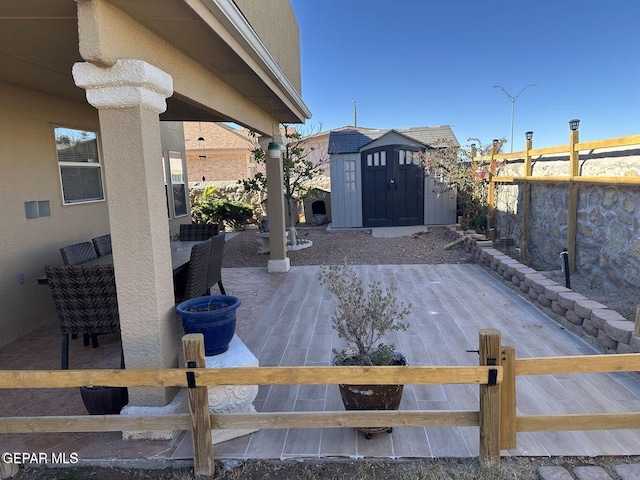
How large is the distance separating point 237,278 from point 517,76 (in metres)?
13.0

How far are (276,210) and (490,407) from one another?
4845mm

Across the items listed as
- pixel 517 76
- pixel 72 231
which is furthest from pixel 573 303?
pixel 517 76

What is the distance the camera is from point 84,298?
2953mm

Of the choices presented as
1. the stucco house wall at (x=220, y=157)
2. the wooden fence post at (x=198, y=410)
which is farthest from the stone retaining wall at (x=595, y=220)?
the stucco house wall at (x=220, y=157)

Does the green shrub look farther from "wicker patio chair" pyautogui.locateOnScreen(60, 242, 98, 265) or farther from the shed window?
"wicker patio chair" pyautogui.locateOnScreen(60, 242, 98, 265)

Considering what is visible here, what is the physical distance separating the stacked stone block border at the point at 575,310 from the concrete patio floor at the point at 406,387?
0.12 m

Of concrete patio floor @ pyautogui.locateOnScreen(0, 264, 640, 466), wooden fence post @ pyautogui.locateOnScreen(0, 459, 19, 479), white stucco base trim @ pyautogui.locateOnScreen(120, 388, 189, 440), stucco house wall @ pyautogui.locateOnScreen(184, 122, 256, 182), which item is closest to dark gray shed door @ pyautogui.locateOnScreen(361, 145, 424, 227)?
concrete patio floor @ pyautogui.locateOnScreen(0, 264, 640, 466)

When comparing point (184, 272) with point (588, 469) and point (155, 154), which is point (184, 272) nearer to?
point (155, 154)

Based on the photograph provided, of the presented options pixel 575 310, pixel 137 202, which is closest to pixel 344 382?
pixel 137 202

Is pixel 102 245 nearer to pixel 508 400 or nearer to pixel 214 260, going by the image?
pixel 214 260

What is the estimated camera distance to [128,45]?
2158 mm

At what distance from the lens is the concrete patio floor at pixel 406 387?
7.41ft

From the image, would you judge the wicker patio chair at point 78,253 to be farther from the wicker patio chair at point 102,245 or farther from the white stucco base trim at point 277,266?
the white stucco base trim at point 277,266

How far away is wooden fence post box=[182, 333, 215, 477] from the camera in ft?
6.59
